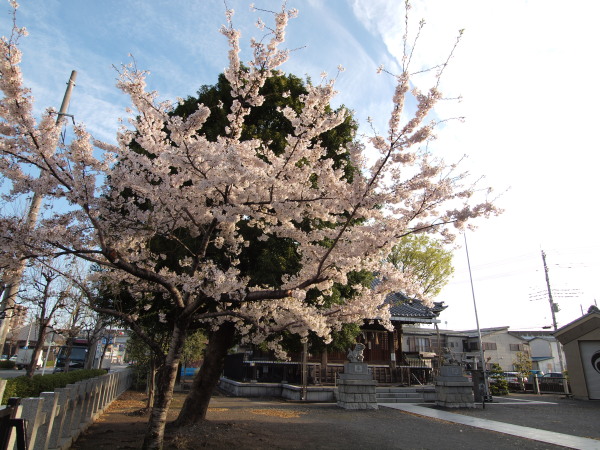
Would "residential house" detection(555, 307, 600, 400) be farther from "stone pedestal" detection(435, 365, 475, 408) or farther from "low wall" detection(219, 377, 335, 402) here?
"low wall" detection(219, 377, 335, 402)

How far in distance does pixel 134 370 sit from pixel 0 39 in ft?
67.1

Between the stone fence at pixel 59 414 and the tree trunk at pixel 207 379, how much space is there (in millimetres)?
2132

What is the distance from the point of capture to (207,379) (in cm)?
902

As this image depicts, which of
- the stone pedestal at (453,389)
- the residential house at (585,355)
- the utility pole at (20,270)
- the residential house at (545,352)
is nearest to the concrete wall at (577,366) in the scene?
the residential house at (585,355)

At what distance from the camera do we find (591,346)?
1862cm

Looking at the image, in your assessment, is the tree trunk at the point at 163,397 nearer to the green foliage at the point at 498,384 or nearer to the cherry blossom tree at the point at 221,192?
the cherry blossom tree at the point at 221,192

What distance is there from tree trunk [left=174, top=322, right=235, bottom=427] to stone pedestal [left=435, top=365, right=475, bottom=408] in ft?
31.6

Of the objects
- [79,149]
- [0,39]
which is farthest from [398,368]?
[0,39]

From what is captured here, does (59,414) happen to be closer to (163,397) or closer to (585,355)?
(163,397)

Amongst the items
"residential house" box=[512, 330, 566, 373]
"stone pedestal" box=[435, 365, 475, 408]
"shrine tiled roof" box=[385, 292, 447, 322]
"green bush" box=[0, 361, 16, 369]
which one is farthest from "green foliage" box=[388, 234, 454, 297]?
"green bush" box=[0, 361, 16, 369]

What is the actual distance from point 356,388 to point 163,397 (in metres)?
9.10

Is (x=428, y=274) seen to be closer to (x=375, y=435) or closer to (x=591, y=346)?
(x=591, y=346)

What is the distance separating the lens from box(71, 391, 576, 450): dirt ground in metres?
7.27

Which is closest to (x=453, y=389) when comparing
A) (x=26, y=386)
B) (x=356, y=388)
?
(x=356, y=388)
